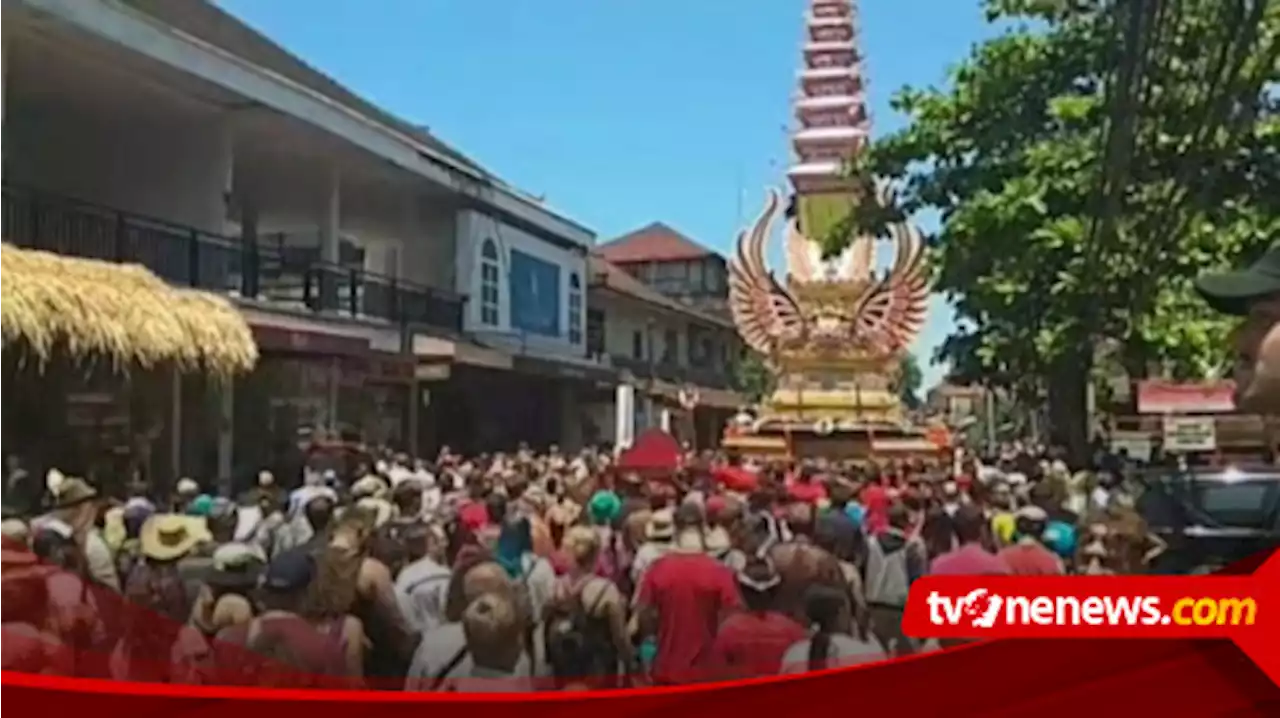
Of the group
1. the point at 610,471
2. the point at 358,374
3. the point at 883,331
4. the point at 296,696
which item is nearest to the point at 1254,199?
the point at 883,331

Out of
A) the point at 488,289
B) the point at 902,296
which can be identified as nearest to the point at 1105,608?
the point at 902,296

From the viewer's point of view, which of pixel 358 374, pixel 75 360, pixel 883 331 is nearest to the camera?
pixel 75 360

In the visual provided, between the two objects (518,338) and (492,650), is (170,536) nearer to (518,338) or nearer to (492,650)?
(492,650)

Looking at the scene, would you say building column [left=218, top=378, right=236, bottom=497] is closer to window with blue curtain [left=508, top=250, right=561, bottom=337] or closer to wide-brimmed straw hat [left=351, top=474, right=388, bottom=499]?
wide-brimmed straw hat [left=351, top=474, right=388, bottom=499]

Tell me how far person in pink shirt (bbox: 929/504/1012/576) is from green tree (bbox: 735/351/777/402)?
0.71 metres

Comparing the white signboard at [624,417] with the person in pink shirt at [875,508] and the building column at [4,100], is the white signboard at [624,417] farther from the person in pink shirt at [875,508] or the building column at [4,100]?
the building column at [4,100]

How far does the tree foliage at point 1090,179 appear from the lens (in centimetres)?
→ 299

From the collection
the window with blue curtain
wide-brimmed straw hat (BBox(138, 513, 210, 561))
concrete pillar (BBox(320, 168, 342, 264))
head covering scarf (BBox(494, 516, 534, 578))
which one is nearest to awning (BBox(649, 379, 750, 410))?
the window with blue curtain

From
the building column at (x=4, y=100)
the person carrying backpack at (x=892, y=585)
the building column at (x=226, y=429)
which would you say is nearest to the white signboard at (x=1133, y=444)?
the person carrying backpack at (x=892, y=585)

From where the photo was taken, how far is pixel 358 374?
3.13 m

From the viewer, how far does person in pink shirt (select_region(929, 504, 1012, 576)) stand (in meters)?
2.97

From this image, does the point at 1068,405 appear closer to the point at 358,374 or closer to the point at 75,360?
the point at 358,374

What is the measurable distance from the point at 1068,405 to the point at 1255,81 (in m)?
0.65

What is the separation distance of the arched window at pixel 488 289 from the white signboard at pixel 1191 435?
4.06ft
